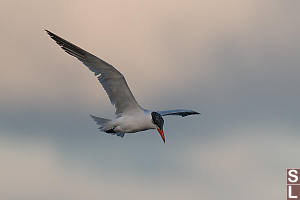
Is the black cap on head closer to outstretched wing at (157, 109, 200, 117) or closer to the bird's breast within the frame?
the bird's breast

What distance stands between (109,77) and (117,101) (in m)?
1.66

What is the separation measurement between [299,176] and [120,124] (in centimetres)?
1742

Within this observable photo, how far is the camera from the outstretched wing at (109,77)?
56781mm

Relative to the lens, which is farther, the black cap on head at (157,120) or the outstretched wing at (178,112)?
the outstretched wing at (178,112)

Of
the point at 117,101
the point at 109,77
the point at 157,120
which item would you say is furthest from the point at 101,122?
the point at 157,120

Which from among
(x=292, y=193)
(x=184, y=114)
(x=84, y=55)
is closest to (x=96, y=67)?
(x=84, y=55)

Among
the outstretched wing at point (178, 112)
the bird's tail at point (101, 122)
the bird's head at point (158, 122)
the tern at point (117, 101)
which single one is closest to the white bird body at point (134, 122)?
the tern at point (117, 101)

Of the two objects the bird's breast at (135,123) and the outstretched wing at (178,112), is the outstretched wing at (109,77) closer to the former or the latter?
the bird's breast at (135,123)

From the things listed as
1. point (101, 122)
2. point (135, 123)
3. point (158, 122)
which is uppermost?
point (101, 122)

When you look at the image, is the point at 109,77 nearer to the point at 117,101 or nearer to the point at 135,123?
the point at 117,101

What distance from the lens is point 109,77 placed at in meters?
57.5

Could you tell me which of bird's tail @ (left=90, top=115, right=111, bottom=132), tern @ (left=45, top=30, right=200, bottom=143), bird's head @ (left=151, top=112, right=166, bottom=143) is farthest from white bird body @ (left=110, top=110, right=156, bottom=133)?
bird's tail @ (left=90, top=115, right=111, bottom=132)

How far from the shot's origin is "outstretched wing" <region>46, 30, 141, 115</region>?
5678 cm

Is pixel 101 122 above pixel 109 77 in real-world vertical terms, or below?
below
